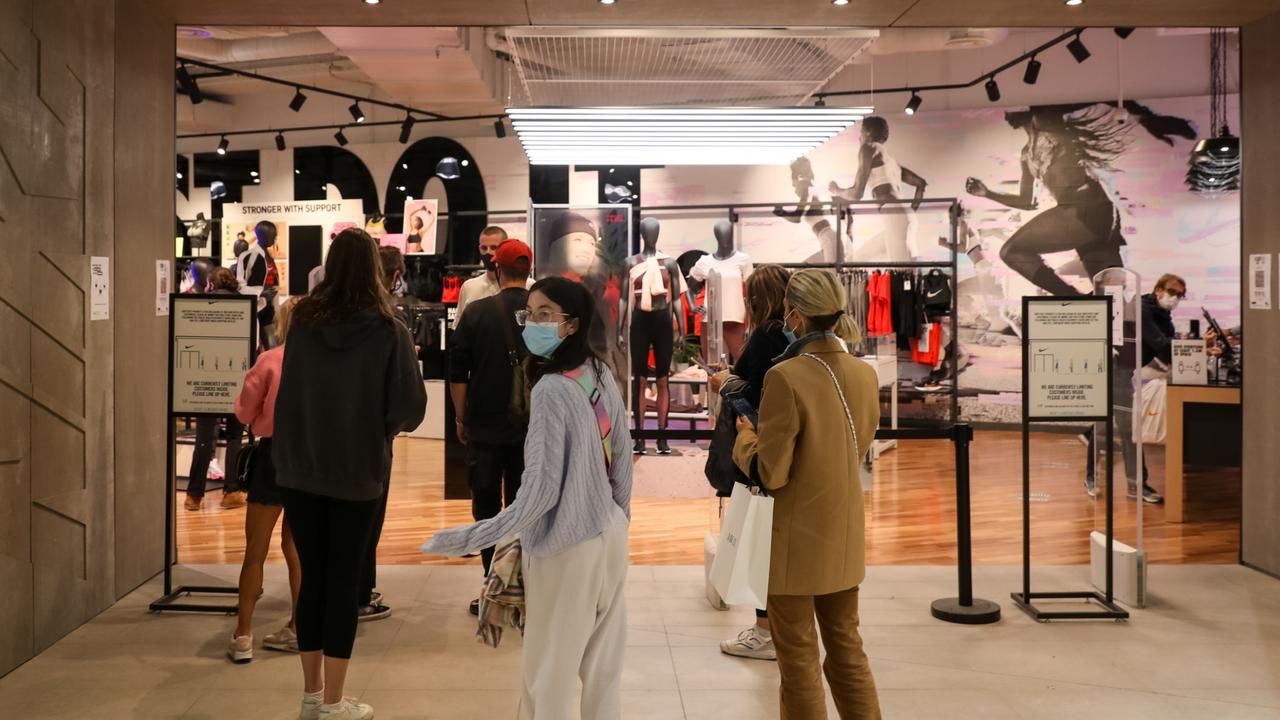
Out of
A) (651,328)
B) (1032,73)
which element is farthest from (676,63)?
(1032,73)

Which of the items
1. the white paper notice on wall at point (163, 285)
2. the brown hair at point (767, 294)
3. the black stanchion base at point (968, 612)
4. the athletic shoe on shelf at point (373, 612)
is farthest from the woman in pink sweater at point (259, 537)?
the black stanchion base at point (968, 612)

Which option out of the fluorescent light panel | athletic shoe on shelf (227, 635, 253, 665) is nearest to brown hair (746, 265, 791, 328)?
the fluorescent light panel

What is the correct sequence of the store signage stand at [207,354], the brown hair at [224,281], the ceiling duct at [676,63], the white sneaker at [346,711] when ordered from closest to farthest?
the white sneaker at [346,711] → the store signage stand at [207,354] → the ceiling duct at [676,63] → the brown hair at [224,281]

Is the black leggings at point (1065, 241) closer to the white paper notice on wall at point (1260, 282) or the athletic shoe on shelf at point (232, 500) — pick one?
the white paper notice on wall at point (1260, 282)

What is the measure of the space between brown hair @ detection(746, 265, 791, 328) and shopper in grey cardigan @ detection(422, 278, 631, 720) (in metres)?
1.39

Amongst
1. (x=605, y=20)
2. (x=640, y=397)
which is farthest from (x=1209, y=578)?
(x=640, y=397)

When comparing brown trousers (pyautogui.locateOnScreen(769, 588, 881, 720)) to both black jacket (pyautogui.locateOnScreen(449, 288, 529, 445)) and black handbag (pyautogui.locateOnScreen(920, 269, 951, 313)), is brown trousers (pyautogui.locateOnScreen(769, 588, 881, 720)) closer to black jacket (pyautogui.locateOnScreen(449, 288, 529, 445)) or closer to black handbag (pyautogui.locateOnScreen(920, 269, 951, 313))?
black jacket (pyautogui.locateOnScreen(449, 288, 529, 445))

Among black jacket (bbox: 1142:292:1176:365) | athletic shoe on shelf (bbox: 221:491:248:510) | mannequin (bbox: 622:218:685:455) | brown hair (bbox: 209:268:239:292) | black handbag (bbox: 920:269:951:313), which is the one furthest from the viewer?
black handbag (bbox: 920:269:951:313)

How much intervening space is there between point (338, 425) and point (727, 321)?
264 inches

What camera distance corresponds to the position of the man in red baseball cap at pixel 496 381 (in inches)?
175

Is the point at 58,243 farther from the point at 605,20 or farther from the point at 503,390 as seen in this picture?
the point at 605,20

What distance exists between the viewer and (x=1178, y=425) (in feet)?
24.0

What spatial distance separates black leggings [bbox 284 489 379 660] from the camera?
10.3 feet

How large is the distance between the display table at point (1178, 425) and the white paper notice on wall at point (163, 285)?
252 inches
